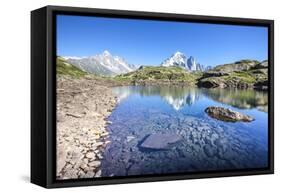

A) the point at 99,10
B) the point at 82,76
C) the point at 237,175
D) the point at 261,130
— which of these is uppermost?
the point at 99,10

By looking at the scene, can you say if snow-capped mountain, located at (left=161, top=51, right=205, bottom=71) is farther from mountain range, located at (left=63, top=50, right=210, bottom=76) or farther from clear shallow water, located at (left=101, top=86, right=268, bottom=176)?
clear shallow water, located at (left=101, top=86, right=268, bottom=176)

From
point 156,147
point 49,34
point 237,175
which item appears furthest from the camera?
point 237,175

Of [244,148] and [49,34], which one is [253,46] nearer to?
[244,148]

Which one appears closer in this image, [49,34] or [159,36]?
[49,34]

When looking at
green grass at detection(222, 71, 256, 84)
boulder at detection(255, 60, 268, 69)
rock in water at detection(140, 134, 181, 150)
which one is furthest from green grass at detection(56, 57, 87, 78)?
boulder at detection(255, 60, 268, 69)

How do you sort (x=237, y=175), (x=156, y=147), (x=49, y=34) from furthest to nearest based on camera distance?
(x=237, y=175) < (x=156, y=147) < (x=49, y=34)

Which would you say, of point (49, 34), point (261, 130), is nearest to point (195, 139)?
point (261, 130)

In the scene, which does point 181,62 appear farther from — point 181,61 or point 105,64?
point 105,64
